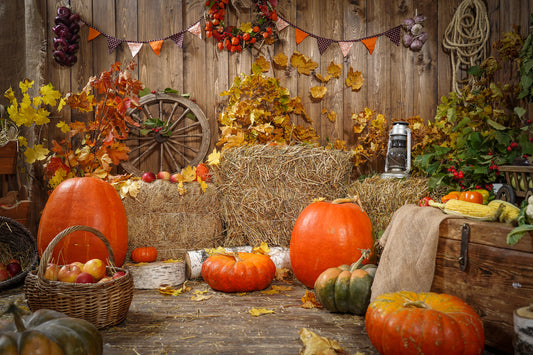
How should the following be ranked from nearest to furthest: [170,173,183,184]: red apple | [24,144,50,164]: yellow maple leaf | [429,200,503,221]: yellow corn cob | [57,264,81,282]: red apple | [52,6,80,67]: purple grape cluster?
[429,200,503,221]: yellow corn cob < [57,264,81,282]: red apple < [170,173,183,184]: red apple < [24,144,50,164]: yellow maple leaf < [52,6,80,67]: purple grape cluster

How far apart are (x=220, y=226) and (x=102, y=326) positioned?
135 cm

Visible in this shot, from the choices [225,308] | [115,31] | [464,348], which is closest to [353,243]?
[225,308]

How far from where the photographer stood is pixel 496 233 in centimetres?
145

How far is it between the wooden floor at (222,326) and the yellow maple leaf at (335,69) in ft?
7.18

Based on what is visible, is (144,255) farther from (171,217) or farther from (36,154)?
(36,154)

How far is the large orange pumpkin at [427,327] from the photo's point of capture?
4.19 feet

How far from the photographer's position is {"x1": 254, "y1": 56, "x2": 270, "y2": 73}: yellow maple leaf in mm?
3532

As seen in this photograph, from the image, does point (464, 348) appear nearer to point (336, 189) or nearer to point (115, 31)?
point (336, 189)

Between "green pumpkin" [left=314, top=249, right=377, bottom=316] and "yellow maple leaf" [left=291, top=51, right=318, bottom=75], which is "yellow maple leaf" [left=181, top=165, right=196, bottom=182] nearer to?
"green pumpkin" [left=314, top=249, right=377, bottom=316]

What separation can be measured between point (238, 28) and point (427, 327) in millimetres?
3024

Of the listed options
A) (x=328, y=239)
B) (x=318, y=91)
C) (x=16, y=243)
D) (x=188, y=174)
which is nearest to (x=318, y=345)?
(x=328, y=239)

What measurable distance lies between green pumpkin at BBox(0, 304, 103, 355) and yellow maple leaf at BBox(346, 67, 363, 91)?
3.05 m

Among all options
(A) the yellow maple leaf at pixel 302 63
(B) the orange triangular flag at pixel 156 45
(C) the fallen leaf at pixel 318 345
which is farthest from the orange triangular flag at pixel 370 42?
(C) the fallen leaf at pixel 318 345

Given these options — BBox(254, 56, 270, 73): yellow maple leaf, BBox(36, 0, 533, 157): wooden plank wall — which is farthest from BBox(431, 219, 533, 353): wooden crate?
BBox(254, 56, 270, 73): yellow maple leaf
